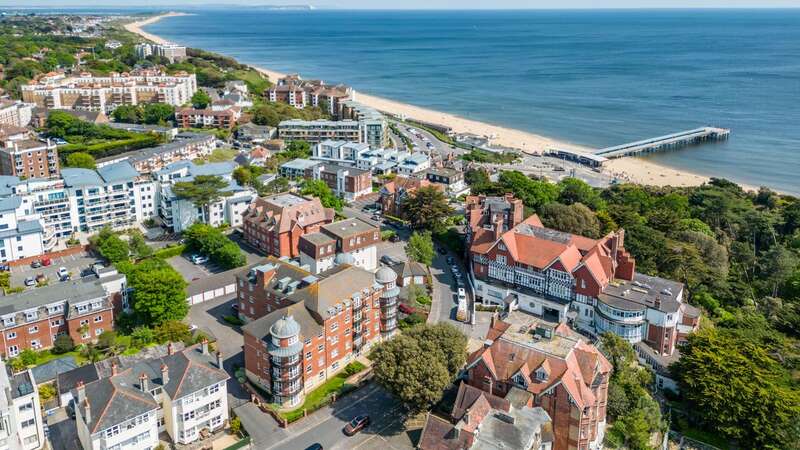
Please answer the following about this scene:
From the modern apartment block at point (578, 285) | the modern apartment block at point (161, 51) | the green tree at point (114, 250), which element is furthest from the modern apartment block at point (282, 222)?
the modern apartment block at point (161, 51)

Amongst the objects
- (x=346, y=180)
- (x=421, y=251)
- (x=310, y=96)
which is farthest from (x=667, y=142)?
(x=421, y=251)

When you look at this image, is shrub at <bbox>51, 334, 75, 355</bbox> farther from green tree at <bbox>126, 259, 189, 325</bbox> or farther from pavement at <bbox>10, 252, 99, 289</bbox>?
pavement at <bbox>10, 252, 99, 289</bbox>

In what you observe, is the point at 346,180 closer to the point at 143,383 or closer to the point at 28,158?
the point at 28,158

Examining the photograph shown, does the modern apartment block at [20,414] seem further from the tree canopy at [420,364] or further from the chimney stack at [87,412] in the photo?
the tree canopy at [420,364]

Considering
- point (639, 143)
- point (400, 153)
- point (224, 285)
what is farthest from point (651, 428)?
point (639, 143)

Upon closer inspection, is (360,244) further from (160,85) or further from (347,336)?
(160,85)

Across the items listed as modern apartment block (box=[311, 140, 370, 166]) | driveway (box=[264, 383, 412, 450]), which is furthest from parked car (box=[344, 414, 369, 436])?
modern apartment block (box=[311, 140, 370, 166])
